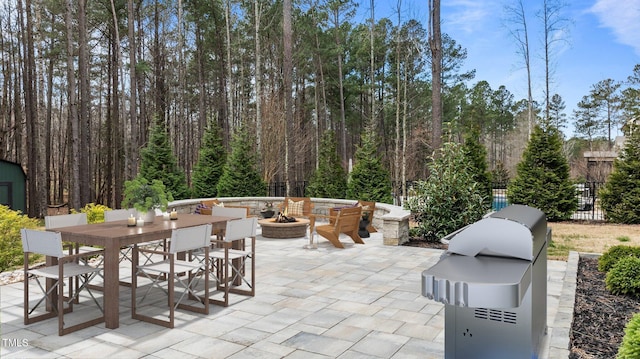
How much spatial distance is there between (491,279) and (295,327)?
2231 millimetres

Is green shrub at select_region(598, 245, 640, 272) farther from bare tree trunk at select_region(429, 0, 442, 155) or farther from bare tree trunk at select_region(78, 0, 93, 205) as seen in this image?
bare tree trunk at select_region(78, 0, 93, 205)

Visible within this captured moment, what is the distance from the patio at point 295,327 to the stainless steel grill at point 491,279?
24.8 inches

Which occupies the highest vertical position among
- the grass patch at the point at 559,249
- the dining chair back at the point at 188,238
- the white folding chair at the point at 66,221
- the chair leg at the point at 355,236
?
the white folding chair at the point at 66,221

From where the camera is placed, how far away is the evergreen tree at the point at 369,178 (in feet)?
40.0

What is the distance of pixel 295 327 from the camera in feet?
12.3

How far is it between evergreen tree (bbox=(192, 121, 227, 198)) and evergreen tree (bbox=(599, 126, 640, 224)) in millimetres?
11523

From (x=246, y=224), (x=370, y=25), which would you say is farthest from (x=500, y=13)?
(x=246, y=224)

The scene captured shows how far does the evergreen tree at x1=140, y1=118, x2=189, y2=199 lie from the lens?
525 inches

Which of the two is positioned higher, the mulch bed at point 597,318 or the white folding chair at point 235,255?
the white folding chair at point 235,255

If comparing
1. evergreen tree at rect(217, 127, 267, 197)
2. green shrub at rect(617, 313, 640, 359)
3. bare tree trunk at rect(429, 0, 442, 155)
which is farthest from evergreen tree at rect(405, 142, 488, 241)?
evergreen tree at rect(217, 127, 267, 197)

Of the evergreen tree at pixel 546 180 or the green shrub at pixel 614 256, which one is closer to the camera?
the green shrub at pixel 614 256

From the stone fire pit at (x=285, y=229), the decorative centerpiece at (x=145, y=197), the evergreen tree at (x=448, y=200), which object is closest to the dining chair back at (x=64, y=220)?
the decorative centerpiece at (x=145, y=197)

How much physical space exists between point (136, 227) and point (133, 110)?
38.4 feet

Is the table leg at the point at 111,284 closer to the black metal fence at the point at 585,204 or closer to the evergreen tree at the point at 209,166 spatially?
the evergreen tree at the point at 209,166
